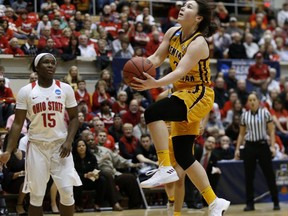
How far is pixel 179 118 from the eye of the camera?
671 cm

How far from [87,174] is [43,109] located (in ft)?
15.9

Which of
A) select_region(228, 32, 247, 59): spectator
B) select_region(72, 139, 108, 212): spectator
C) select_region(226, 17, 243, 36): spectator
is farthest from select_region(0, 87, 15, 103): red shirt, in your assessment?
select_region(226, 17, 243, 36): spectator

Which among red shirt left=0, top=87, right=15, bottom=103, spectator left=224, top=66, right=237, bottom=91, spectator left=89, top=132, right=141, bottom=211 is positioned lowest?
spectator left=89, top=132, right=141, bottom=211

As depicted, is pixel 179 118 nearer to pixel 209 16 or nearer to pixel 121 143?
pixel 209 16

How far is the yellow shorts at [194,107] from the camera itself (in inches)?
266

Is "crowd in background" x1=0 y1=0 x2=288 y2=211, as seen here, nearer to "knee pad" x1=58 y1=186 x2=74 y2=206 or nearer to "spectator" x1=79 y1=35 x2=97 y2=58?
"spectator" x1=79 y1=35 x2=97 y2=58

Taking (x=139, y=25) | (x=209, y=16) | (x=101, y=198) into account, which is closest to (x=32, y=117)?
(x=209, y=16)

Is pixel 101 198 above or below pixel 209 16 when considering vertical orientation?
below

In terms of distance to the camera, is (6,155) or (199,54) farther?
(6,155)

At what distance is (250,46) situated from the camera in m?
19.1

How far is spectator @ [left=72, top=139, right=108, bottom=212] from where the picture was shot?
12008 mm

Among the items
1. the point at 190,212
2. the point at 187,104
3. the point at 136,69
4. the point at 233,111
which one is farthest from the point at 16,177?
the point at 233,111

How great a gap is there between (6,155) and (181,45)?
7.31 ft

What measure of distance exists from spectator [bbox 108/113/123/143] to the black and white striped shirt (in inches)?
111
